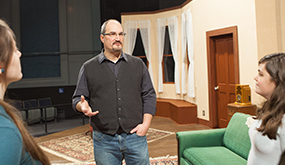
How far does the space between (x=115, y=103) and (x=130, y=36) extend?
22.3 feet

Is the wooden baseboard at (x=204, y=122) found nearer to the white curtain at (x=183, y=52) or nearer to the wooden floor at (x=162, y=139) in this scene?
the wooden floor at (x=162, y=139)

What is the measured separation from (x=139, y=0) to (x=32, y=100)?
4.65 meters

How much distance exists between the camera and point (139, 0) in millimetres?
8547

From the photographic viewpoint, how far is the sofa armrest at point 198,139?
3.20 meters

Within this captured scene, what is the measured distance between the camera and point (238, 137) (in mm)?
2936

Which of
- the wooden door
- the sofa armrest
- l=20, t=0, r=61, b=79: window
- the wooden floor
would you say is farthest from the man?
l=20, t=0, r=61, b=79: window

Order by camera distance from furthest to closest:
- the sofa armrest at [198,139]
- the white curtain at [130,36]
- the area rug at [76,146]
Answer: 1. the white curtain at [130,36]
2. the area rug at [76,146]
3. the sofa armrest at [198,139]

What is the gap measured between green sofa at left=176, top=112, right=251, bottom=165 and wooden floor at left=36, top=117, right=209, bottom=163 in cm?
110

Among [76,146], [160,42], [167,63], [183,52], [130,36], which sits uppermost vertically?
[130,36]

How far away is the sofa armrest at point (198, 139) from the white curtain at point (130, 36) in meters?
5.54

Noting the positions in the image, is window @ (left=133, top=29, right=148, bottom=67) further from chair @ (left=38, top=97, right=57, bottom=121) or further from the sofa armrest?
the sofa armrest

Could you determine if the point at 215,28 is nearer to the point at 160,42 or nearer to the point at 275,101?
the point at 160,42

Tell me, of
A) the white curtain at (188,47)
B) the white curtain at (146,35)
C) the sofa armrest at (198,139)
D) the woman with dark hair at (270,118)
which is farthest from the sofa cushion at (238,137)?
the white curtain at (146,35)

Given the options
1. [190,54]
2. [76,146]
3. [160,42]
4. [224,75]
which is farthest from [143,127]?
[160,42]
